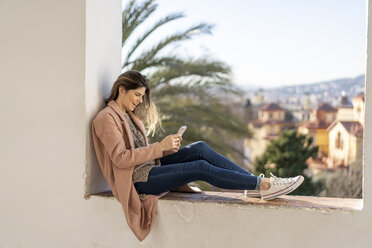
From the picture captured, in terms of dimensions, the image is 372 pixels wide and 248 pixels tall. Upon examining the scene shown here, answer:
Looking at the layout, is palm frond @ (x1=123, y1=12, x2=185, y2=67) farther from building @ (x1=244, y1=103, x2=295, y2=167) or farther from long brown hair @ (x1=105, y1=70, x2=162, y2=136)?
building @ (x1=244, y1=103, x2=295, y2=167)

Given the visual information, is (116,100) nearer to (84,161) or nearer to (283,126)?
(84,161)

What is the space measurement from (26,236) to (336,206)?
6.55 feet

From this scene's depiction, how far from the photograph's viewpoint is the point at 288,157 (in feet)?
36.8

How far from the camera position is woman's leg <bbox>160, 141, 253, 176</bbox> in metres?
2.89

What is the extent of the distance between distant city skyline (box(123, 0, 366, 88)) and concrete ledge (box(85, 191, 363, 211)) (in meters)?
15.3

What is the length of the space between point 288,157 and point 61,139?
8823mm

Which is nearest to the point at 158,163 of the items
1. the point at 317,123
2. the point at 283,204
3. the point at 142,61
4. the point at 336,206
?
the point at 283,204

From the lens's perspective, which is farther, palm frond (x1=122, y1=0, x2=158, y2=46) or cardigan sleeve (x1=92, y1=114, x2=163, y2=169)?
palm frond (x1=122, y1=0, x2=158, y2=46)

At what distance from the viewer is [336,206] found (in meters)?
2.51

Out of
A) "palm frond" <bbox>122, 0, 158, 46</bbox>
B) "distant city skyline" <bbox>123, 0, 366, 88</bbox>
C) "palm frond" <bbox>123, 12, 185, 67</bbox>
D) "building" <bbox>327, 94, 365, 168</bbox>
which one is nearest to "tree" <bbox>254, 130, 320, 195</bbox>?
"building" <bbox>327, 94, 365, 168</bbox>

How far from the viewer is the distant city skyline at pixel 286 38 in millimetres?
17891

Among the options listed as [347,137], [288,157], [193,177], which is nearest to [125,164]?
[193,177]

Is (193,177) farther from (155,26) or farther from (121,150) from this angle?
(155,26)

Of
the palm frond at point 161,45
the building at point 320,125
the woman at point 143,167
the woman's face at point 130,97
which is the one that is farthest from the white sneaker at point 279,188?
the building at point 320,125
